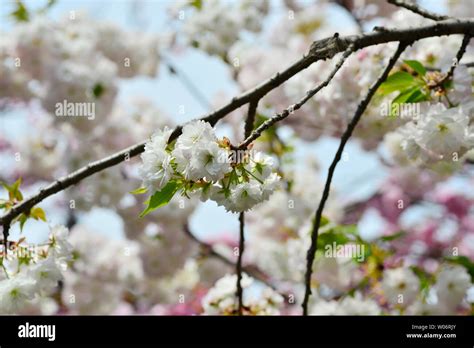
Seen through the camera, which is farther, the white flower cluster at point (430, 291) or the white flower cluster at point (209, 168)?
the white flower cluster at point (430, 291)

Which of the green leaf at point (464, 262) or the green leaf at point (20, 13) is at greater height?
the green leaf at point (20, 13)

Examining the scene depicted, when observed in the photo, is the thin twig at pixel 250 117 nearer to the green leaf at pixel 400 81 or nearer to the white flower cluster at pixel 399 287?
the green leaf at pixel 400 81

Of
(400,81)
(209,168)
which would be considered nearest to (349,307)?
(400,81)

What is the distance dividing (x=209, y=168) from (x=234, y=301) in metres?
1.06

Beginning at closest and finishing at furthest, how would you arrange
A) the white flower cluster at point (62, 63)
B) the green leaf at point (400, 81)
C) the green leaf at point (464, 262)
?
the green leaf at point (400, 81) → the green leaf at point (464, 262) → the white flower cluster at point (62, 63)

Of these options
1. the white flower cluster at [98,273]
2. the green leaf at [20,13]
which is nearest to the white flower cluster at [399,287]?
the green leaf at [20,13]

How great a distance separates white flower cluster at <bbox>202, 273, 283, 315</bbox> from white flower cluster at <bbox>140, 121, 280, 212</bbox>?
927mm

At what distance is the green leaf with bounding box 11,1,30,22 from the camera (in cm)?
388

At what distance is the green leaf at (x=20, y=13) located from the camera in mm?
3884

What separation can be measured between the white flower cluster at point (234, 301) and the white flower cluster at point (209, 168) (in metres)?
0.93

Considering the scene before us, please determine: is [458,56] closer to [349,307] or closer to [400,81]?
[400,81]

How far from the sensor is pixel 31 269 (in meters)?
1.71
